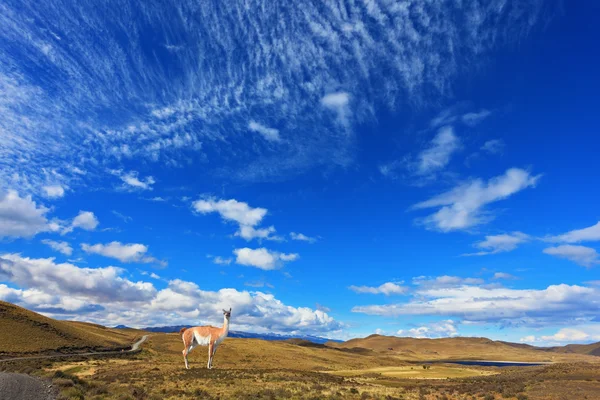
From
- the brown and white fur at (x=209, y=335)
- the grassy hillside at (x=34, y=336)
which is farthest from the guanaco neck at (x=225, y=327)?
the grassy hillside at (x=34, y=336)

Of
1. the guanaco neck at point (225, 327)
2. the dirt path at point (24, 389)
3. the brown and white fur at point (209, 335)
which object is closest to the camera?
the dirt path at point (24, 389)

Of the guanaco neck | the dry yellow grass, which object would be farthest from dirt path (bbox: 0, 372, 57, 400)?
the dry yellow grass

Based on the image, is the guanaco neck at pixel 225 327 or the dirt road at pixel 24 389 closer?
the dirt road at pixel 24 389

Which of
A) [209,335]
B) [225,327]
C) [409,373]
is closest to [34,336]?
[209,335]

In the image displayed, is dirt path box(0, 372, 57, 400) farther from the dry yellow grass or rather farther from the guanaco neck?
the dry yellow grass

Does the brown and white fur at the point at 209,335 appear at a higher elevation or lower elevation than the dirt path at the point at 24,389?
higher

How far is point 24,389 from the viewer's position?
723 inches

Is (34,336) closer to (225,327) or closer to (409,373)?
(225,327)

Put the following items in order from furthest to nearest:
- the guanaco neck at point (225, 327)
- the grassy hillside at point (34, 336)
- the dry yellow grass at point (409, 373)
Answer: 1. the dry yellow grass at point (409, 373)
2. the grassy hillside at point (34, 336)
3. the guanaco neck at point (225, 327)

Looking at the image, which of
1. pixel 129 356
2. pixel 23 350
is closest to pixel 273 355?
pixel 129 356

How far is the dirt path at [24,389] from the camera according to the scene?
1712 cm

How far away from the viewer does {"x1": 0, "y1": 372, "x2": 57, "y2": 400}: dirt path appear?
17125 millimetres

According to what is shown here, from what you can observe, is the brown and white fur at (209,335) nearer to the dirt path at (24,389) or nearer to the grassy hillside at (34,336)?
the dirt path at (24,389)

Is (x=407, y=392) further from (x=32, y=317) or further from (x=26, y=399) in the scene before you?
(x=32, y=317)
